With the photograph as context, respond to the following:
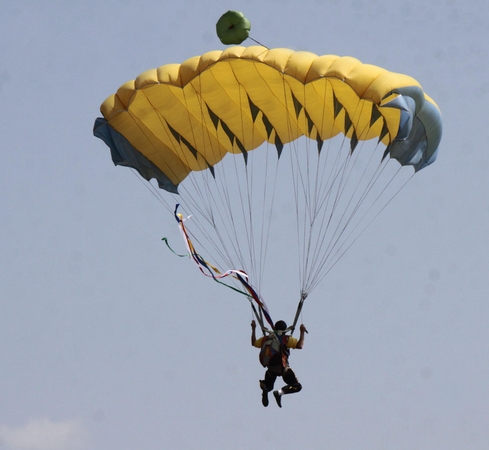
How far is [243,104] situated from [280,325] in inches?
174

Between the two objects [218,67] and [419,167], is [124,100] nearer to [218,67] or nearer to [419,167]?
[218,67]

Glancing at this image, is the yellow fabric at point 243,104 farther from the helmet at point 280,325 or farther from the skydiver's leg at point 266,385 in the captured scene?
the skydiver's leg at point 266,385

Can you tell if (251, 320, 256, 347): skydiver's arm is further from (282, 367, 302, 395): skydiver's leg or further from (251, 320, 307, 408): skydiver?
(282, 367, 302, 395): skydiver's leg

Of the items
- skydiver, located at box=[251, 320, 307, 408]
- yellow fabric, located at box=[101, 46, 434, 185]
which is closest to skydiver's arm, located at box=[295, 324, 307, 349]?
skydiver, located at box=[251, 320, 307, 408]

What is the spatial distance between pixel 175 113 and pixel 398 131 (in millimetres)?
4844

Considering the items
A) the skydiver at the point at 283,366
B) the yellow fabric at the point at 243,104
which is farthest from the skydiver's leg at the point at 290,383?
the yellow fabric at the point at 243,104

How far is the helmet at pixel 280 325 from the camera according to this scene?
27.3m

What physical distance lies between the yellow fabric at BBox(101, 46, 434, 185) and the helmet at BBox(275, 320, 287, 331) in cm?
369

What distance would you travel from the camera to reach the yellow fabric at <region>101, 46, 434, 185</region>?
87.9 feet

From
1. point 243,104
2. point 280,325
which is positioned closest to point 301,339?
point 280,325

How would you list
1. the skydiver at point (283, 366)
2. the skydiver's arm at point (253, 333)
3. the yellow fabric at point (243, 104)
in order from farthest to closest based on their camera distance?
the skydiver's arm at point (253, 333), the skydiver at point (283, 366), the yellow fabric at point (243, 104)

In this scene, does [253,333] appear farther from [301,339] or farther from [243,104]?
[243,104]

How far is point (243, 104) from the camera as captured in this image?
95.5 ft

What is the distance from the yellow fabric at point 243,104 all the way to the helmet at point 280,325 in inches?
145
